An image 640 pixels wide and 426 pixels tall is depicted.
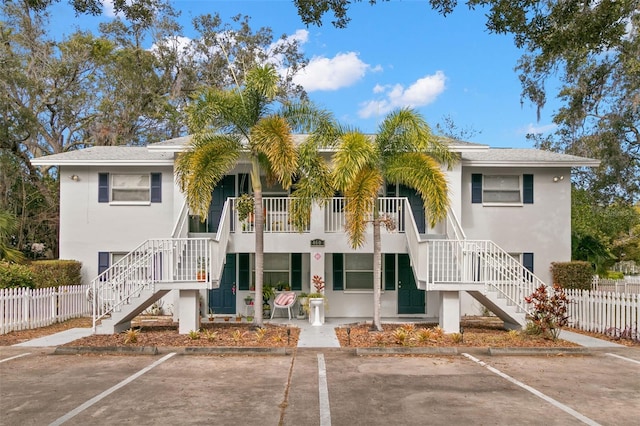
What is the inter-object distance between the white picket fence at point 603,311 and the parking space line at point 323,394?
769cm

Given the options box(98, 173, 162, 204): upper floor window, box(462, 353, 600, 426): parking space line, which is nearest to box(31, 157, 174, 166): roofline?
box(98, 173, 162, 204): upper floor window

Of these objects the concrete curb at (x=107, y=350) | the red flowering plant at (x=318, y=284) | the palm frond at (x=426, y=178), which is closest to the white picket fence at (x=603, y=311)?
the palm frond at (x=426, y=178)

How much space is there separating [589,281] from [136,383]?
14.6 meters

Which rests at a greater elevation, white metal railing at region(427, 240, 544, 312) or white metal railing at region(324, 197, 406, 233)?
white metal railing at region(324, 197, 406, 233)

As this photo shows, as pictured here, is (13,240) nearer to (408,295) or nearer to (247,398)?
(408,295)

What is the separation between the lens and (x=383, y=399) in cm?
770

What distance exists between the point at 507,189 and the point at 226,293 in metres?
10.0

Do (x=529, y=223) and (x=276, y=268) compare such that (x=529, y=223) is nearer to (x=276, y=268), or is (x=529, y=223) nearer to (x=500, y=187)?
(x=500, y=187)

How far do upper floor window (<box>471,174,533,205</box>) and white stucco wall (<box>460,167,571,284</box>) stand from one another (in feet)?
0.61

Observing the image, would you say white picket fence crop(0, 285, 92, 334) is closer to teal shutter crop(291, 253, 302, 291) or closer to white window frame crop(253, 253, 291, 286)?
white window frame crop(253, 253, 291, 286)

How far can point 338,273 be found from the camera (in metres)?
17.5

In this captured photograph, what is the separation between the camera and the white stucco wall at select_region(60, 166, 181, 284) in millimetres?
18391

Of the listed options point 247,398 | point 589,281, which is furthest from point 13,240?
point 589,281

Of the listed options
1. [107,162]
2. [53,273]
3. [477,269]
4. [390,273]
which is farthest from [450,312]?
[53,273]
